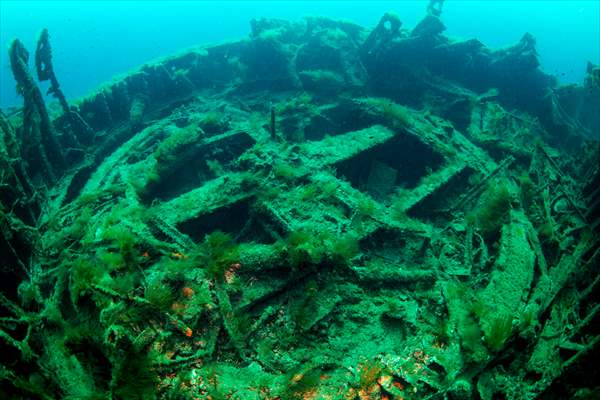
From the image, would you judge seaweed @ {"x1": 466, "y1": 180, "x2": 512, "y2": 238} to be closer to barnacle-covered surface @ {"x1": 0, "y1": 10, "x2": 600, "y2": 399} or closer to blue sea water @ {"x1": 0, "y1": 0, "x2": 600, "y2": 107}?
barnacle-covered surface @ {"x1": 0, "y1": 10, "x2": 600, "y2": 399}

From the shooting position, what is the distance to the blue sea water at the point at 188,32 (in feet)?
159

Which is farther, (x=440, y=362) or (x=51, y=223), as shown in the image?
(x=51, y=223)

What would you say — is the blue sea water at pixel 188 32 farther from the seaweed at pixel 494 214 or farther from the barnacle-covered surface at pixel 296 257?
the seaweed at pixel 494 214

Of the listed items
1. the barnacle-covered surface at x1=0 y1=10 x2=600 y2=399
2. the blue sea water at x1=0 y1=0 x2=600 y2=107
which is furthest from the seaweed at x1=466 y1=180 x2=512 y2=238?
the blue sea water at x1=0 y1=0 x2=600 y2=107

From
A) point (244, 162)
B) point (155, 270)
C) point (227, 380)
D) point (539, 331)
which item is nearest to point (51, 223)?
point (155, 270)

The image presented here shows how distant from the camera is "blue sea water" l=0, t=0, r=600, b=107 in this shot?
48.6m

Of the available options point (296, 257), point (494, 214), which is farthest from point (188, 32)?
point (296, 257)

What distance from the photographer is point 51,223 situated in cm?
526

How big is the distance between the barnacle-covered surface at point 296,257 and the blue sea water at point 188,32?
37.3m

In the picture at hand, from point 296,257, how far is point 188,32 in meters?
72.0

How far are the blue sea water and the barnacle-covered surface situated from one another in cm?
3733

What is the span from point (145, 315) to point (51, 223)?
9.99 feet

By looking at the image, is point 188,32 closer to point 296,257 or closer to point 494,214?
point 494,214

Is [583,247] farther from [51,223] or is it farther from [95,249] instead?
[51,223]
